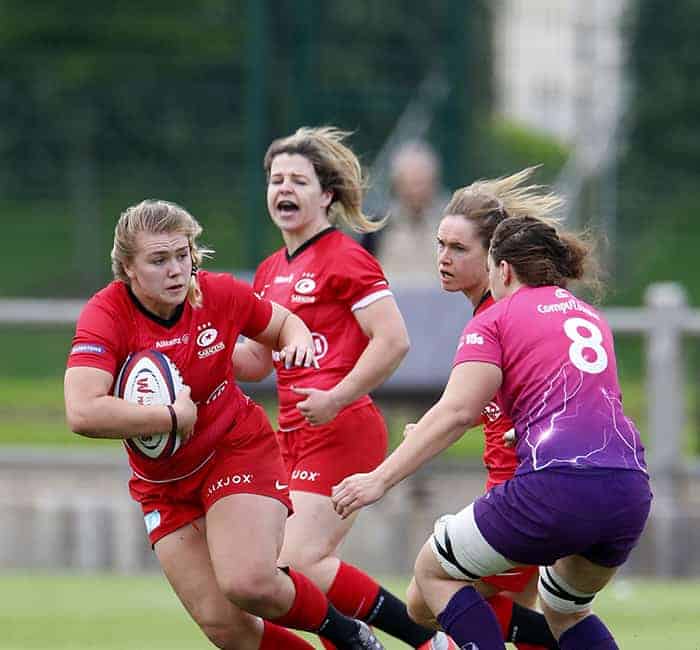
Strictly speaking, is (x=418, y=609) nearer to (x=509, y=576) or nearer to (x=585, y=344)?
(x=509, y=576)

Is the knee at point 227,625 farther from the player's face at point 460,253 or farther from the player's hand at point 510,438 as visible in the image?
the player's face at point 460,253

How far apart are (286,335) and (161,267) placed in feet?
1.81

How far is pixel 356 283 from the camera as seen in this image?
6305 millimetres

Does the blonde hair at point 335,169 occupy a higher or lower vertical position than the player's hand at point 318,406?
higher

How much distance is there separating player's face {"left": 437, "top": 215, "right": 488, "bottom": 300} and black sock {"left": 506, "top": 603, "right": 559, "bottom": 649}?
1.11 m

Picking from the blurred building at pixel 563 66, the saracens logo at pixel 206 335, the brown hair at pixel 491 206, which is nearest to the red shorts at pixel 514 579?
the brown hair at pixel 491 206

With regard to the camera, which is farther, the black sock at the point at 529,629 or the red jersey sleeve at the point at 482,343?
the black sock at the point at 529,629

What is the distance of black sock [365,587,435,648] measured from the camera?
20.1ft

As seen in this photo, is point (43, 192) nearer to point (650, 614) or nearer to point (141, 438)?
point (650, 614)

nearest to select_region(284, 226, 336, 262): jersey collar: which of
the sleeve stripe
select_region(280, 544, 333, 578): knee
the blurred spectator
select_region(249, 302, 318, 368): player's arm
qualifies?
the sleeve stripe

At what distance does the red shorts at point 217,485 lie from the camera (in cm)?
572

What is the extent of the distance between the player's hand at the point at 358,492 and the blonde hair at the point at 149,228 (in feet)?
2.98

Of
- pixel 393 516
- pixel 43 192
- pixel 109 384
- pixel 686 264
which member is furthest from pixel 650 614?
pixel 43 192

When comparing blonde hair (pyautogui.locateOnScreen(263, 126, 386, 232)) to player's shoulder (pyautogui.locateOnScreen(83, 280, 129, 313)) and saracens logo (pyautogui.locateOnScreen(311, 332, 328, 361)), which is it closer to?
saracens logo (pyautogui.locateOnScreen(311, 332, 328, 361))
